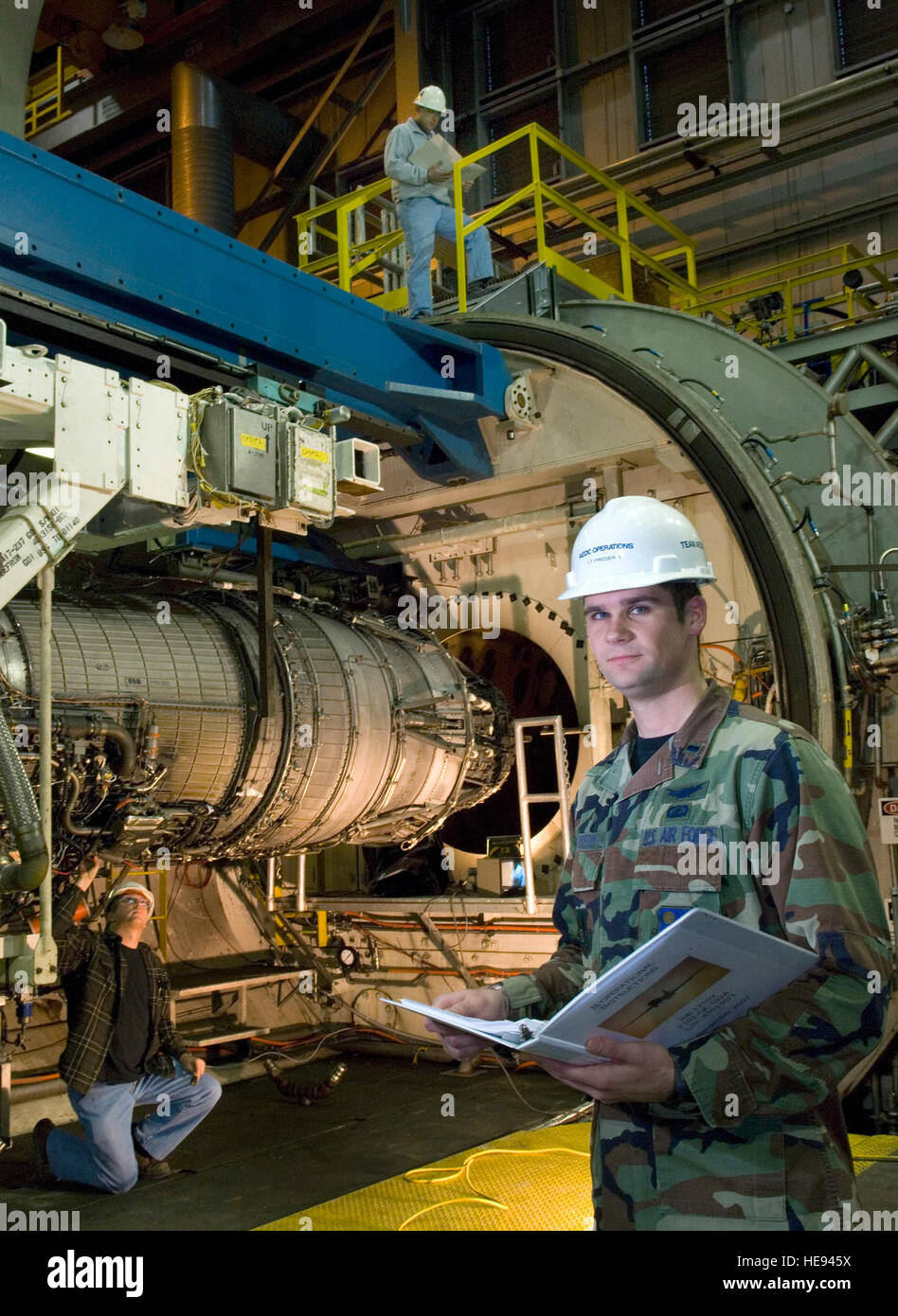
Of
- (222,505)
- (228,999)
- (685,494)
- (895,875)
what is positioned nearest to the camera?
(222,505)

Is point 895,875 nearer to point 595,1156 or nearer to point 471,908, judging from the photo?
point 471,908

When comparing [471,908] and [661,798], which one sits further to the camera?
[471,908]

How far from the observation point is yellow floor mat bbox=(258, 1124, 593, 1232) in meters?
4.34

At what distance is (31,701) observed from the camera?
5.05 metres

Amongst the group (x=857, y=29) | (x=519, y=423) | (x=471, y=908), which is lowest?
(x=471, y=908)

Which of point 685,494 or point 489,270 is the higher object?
point 489,270

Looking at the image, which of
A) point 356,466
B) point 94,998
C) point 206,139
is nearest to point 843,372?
point 356,466

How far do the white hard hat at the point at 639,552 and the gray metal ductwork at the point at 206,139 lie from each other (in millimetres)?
10153

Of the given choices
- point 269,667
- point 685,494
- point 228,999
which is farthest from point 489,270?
point 228,999

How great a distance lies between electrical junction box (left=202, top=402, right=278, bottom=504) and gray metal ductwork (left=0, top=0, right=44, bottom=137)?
2.34 metres

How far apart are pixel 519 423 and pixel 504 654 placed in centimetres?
174

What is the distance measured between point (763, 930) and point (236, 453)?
135 inches

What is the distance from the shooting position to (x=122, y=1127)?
17.6ft

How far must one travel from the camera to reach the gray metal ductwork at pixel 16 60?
232 inches
